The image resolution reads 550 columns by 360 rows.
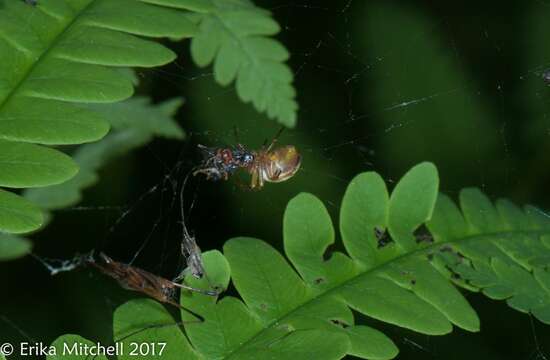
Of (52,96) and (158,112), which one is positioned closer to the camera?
(52,96)

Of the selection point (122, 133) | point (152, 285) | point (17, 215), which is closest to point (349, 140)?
point (122, 133)

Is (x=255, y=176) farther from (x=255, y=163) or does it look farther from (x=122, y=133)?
(x=122, y=133)

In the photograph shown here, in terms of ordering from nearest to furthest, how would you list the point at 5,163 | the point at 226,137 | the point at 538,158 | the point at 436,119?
the point at 5,163, the point at 226,137, the point at 538,158, the point at 436,119

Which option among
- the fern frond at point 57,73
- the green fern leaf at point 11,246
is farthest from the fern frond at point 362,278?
the green fern leaf at point 11,246

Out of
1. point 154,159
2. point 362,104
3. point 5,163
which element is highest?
point 5,163

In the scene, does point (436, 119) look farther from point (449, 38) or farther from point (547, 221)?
point (547, 221)

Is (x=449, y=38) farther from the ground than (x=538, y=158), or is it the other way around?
(x=449, y=38)

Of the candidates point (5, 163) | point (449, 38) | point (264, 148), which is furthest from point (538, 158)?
point (5, 163)
